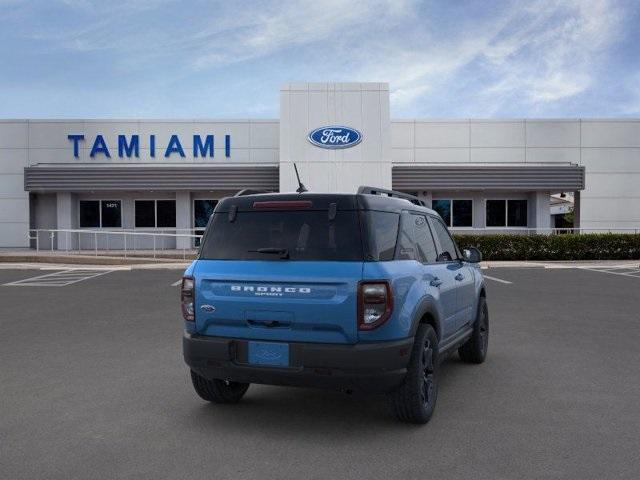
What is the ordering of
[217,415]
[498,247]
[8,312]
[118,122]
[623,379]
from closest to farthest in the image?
1. [217,415]
2. [623,379]
3. [8,312]
4. [498,247]
5. [118,122]

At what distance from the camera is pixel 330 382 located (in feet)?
14.3

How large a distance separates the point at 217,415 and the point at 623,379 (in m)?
3.99

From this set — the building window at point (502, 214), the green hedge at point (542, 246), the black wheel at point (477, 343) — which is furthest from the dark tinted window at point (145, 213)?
the black wheel at point (477, 343)

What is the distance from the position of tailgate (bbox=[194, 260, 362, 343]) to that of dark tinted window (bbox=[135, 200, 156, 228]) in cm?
2415

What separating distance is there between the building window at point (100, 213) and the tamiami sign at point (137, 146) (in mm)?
2108

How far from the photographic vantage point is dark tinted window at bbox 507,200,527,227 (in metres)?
28.2

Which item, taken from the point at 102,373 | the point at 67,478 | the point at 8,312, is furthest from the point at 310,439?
the point at 8,312

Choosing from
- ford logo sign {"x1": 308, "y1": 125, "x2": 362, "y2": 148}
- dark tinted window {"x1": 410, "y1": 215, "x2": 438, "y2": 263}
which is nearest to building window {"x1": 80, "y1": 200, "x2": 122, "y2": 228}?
ford logo sign {"x1": 308, "y1": 125, "x2": 362, "y2": 148}

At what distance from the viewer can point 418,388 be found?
15.2ft

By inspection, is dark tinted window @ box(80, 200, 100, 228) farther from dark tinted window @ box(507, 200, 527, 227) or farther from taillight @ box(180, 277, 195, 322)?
taillight @ box(180, 277, 195, 322)

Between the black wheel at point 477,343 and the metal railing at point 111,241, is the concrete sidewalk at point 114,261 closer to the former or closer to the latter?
the metal railing at point 111,241

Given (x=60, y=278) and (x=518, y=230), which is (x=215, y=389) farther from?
(x=518, y=230)

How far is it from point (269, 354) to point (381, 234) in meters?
1.20

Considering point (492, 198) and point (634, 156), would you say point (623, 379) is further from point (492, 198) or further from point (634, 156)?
point (634, 156)
